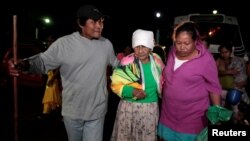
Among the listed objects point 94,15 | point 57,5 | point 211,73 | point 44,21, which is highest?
point 57,5

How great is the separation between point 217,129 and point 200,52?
3.03 ft

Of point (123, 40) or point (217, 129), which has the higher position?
point (123, 40)

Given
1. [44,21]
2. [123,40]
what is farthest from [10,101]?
[123,40]

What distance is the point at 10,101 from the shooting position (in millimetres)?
9367

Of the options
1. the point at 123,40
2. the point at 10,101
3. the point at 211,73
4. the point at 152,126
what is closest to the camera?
the point at 211,73

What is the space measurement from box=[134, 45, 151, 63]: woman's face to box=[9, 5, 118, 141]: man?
40 cm

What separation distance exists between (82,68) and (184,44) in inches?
46.2

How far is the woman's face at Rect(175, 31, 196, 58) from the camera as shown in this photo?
11.6ft

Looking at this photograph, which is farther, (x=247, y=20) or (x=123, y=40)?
(x=123, y=40)

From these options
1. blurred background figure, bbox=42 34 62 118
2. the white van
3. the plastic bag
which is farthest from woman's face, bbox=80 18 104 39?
the white van

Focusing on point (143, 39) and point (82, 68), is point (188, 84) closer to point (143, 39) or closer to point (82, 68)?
point (143, 39)

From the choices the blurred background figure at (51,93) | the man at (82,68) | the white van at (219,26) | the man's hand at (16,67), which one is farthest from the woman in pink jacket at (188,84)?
the white van at (219,26)

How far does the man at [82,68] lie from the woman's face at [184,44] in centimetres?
92

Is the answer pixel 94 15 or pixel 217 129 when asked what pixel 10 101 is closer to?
pixel 94 15
